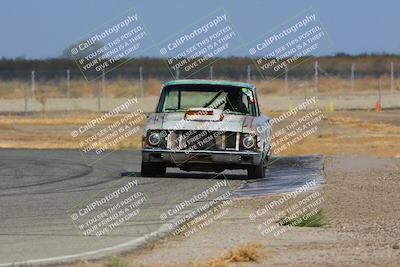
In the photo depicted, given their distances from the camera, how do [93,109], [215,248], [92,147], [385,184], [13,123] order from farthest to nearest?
[93,109], [13,123], [92,147], [385,184], [215,248]

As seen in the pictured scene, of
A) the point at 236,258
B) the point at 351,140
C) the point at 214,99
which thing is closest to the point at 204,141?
the point at 214,99

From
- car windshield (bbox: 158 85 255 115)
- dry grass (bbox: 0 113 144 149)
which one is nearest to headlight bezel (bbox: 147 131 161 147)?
car windshield (bbox: 158 85 255 115)

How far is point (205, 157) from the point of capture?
21859 mm

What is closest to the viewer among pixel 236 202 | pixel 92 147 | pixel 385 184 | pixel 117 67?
pixel 236 202

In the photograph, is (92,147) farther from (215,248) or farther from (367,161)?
(215,248)

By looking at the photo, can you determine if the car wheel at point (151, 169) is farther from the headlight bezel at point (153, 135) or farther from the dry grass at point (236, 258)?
the dry grass at point (236, 258)

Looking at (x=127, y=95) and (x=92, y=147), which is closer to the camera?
(x=92, y=147)

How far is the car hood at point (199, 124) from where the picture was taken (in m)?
21.8

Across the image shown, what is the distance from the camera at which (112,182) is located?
21.9 metres

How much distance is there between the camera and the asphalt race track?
510 inches

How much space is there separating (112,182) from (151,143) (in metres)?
0.93

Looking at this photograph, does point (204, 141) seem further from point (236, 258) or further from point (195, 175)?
point (236, 258)

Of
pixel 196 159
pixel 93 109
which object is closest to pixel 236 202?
pixel 196 159

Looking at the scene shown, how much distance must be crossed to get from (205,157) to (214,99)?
165 centimetres
